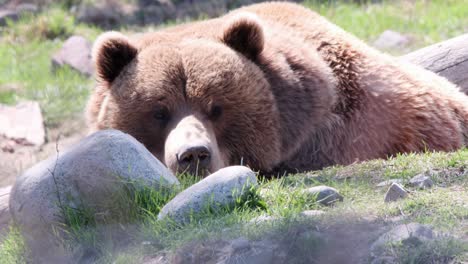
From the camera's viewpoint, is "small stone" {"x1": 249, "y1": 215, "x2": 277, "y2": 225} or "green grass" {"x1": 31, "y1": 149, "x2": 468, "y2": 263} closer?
"green grass" {"x1": 31, "y1": 149, "x2": 468, "y2": 263}

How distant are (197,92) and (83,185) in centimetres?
131

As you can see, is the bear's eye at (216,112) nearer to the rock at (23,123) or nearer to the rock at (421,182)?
the rock at (421,182)

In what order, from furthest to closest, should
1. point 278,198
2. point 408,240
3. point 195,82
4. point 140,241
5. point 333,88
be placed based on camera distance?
point 333,88 < point 195,82 < point 278,198 < point 140,241 < point 408,240

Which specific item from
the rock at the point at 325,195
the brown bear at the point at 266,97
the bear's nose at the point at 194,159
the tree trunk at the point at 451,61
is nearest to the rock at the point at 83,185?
the bear's nose at the point at 194,159

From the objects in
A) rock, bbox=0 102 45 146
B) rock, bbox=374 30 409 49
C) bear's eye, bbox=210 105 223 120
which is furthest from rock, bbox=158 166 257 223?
rock, bbox=374 30 409 49

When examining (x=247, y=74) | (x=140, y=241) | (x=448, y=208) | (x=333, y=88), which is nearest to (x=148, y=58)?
(x=247, y=74)

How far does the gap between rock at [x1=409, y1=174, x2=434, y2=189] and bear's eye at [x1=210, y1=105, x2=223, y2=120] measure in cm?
161

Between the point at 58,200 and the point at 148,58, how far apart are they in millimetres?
1600

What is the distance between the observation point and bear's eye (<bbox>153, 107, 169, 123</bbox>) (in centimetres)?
523

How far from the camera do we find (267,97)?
538cm

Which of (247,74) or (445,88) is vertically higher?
(247,74)

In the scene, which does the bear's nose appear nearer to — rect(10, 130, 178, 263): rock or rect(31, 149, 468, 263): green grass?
rect(31, 149, 468, 263): green grass

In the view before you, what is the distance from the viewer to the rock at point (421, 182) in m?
3.91

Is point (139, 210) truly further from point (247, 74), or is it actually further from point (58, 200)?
point (247, 74)
